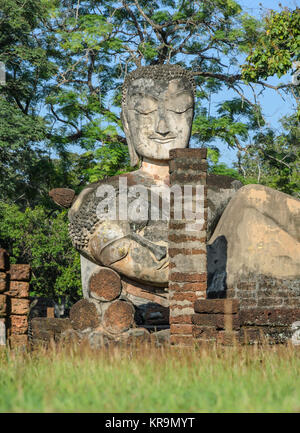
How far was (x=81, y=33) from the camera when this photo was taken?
59.5 feet

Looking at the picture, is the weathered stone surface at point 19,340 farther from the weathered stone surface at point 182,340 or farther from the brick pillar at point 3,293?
the weathered stone surface at point 182,340

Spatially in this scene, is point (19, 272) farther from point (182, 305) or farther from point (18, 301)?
point (182, 305)

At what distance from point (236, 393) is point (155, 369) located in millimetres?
1139

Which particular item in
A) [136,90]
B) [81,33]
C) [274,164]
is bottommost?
A: [136,90]

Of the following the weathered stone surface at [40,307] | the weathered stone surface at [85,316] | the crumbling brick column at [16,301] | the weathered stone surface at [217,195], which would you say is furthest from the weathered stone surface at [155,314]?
the weathered stone surface at [40,307]

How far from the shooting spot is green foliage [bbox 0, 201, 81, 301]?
56.4ft

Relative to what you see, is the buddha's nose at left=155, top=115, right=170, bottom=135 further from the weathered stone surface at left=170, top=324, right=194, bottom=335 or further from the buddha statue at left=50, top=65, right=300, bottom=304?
the weathered stone surface at left=170, top=324, right=194, bottom=335

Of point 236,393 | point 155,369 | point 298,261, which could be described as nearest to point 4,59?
point 298,261

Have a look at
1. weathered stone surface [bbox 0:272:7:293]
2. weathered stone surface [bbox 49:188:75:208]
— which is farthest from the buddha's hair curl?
weathered stone surface [bbox 0:272:7:293]

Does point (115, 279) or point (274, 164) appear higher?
point (274, 164)

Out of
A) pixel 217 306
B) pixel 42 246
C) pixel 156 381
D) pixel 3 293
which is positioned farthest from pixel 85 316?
pixel 42 246

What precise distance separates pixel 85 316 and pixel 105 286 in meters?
0.43

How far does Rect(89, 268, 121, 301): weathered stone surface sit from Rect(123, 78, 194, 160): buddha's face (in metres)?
1.78
